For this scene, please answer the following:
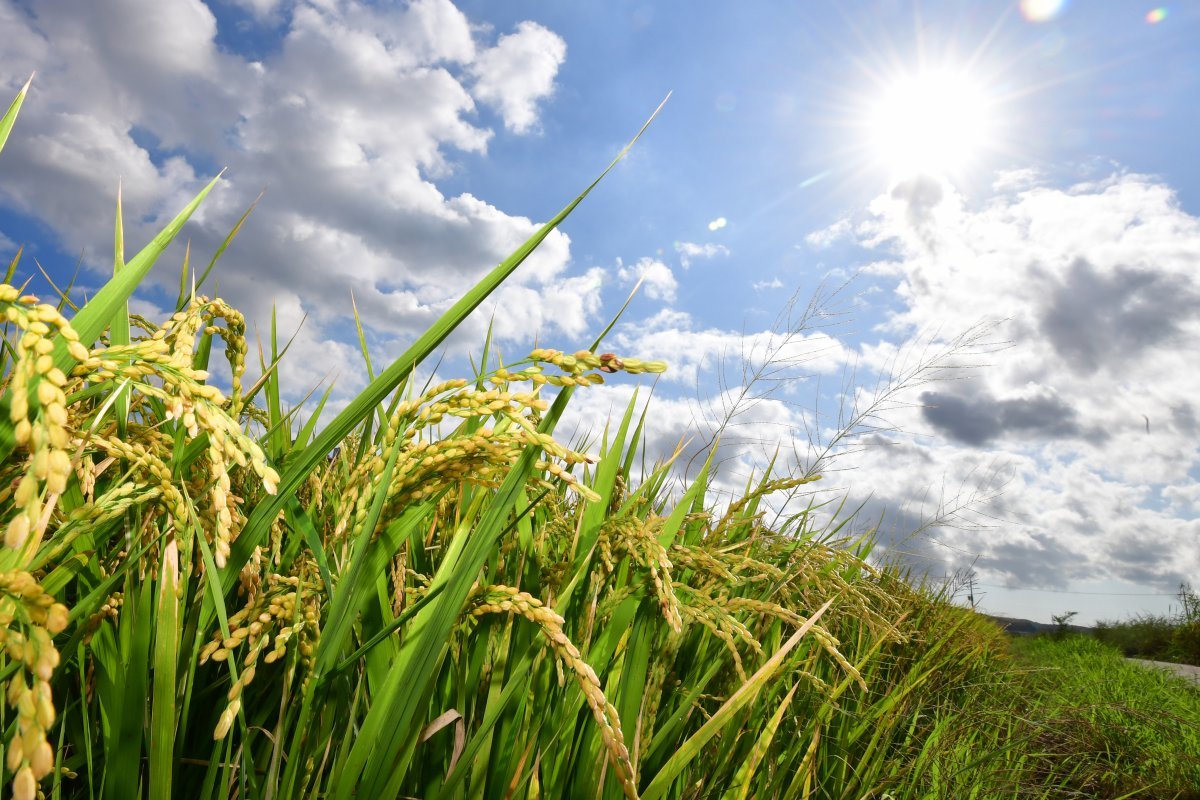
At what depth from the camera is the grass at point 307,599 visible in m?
0.78

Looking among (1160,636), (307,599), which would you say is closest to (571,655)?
(307,599)

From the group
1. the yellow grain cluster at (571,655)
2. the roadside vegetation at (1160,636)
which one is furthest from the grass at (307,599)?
the roadside vegetation at (1160,636)

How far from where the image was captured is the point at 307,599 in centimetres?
105

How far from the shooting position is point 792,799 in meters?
1.97

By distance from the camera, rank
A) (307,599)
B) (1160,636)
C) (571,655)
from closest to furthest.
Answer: (571,655), (307,599), (1160,636)

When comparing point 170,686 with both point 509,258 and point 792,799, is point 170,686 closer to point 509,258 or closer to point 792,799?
point 509,258

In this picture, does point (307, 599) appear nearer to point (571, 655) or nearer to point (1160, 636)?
point (571, 655)

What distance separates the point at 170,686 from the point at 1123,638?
65.5ft

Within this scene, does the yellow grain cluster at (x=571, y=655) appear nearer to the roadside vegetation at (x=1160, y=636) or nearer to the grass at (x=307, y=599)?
the grass at (x=307, y=599)

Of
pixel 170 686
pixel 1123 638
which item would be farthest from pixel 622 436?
pixel 1123 638

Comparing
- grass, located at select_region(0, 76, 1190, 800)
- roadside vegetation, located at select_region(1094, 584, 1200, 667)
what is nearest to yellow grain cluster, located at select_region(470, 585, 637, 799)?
grass, located at select_region(0, 76, 1190, 800)

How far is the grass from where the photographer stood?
784 millimetres

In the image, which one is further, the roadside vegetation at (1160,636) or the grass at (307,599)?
the roadside vegetation at (1160,636)

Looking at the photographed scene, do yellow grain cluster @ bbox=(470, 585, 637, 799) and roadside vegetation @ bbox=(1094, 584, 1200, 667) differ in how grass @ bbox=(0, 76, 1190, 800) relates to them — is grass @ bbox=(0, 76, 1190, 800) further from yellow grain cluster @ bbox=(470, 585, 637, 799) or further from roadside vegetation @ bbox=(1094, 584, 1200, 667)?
roadside vegetation @ bbox=(1094, 584, 1200, 667)
